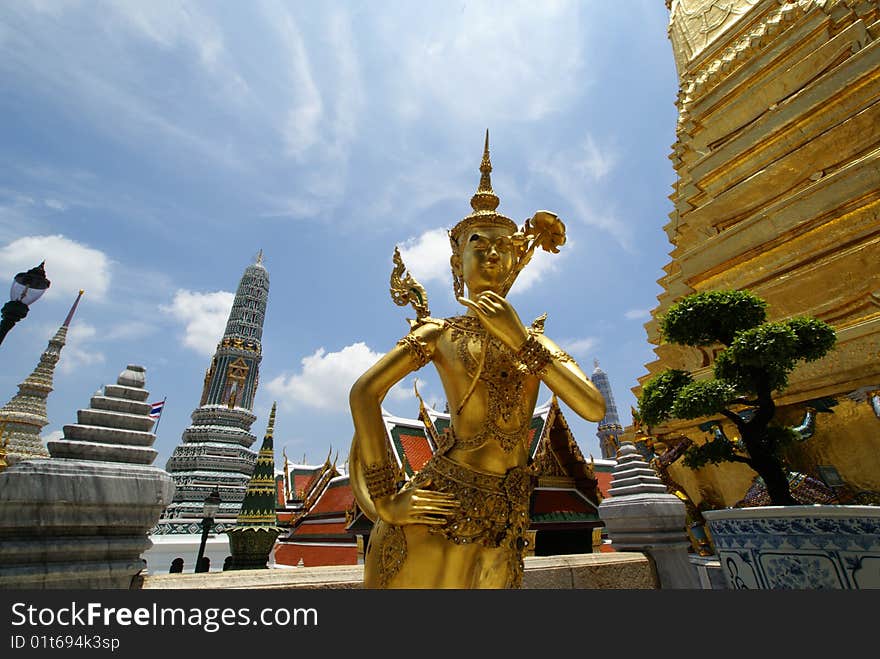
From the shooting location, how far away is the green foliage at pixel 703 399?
2955 millimetres

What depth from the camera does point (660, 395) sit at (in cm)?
331

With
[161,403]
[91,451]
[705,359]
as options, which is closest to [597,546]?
Answer: [705,359]

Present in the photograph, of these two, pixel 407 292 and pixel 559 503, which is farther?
pixel 559 503

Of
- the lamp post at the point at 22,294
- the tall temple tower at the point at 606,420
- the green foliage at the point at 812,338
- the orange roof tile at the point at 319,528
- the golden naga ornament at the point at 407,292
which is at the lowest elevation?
the orange roof tile at the point at 319,528

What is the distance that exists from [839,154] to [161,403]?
26984 millimetres

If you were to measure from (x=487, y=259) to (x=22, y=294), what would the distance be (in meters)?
5.46

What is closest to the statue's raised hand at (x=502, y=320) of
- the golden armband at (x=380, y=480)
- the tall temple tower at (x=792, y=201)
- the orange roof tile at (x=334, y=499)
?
the golden armband at (x=380, y=480)

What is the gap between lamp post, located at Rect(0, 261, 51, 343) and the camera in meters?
4.67

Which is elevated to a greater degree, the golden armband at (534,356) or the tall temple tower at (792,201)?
the tall temple tower at (792,201)

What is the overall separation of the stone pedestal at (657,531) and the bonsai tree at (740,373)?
0.75m

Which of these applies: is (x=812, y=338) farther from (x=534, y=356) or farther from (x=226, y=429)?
(x=226, y=429)

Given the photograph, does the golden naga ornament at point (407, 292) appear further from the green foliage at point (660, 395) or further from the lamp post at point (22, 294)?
the lamp post at point (22, 294)

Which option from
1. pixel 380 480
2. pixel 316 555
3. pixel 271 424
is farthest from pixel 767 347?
pixel 316 555

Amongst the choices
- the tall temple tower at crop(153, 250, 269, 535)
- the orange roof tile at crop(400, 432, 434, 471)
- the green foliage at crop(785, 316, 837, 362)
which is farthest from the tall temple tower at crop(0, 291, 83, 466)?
the green foliage at crop(785, 316, 837, 362)
